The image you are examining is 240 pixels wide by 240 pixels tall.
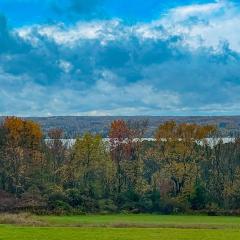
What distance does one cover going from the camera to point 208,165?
273 ft

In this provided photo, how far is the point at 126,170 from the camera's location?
266 feet

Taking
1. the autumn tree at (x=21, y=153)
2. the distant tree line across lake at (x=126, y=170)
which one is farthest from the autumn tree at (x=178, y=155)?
the autumn tree at (x=21, y=153)

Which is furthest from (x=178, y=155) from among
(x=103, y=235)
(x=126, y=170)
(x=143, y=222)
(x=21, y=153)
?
(x=103, y=235)

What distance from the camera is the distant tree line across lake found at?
250 ft

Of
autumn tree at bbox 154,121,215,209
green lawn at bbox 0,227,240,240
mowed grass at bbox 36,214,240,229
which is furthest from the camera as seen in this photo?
autumn tree at bbox 154,121,215,209

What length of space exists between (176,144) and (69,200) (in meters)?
17.5

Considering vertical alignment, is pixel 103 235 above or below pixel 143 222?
above

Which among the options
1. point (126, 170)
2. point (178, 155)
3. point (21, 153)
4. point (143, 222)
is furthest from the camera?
point (126, 170)

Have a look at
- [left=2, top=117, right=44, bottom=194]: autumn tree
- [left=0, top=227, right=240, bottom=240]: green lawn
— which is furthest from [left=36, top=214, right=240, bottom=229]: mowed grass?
[left=2, top=117, right=44, bottom=194]: autumn tree

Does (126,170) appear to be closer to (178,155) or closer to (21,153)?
(178,155)

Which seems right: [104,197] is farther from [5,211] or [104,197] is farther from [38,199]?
[5,211]

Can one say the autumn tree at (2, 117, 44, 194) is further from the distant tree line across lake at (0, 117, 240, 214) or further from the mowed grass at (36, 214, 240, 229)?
the mowed grass at (36, 214, 240, 229)

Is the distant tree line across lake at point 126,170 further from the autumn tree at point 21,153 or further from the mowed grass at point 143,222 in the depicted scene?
the mowed grass at point 143,222

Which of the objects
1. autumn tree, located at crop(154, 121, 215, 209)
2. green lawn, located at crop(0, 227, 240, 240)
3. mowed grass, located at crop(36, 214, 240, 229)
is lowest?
mowed grass, located at crop(36, 214, 240, 229)
